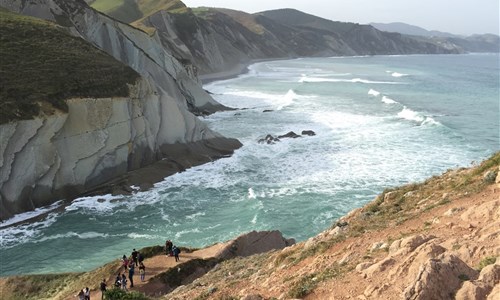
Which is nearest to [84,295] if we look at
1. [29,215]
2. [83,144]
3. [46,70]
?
[29,215]

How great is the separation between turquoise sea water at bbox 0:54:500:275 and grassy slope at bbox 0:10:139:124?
908cm

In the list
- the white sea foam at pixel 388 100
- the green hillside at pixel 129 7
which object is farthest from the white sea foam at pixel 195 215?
the green hillside at pixel 129 7

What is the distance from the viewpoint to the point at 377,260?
12680 millimetres

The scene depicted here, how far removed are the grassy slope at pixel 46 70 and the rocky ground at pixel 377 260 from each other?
17.0 metres

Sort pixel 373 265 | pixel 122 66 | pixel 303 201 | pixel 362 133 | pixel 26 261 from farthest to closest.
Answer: pixel 362 133
pixel 122 66
pixel 303 201
pixel 26 261
pixel 373 265

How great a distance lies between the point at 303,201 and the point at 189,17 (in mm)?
114452

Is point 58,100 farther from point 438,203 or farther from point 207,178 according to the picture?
point 438,203

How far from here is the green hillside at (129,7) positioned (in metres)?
124

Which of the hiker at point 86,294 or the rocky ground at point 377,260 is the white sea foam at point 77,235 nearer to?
the rocky ground at point 377,260

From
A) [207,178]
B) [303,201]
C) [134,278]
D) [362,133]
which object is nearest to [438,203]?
[134,278]

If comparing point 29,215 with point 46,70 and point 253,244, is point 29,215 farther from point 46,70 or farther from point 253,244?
point 253,244

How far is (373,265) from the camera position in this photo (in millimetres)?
11977

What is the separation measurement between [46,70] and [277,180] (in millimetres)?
23166

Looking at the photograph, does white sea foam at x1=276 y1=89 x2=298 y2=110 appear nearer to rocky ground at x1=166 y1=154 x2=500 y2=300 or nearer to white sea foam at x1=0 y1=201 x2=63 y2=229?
white sea foam at x1=0 y1=201 x2=63 y2=229
